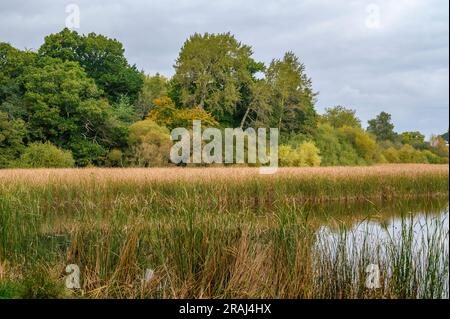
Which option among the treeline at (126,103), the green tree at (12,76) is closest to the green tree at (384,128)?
the treeline at (126,103)

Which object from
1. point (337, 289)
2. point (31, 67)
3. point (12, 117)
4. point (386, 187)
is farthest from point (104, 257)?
point (31, 67)

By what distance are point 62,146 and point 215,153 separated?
617 centimetres

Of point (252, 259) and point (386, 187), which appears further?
point (386, 187)

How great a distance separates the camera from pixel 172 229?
4.62 m

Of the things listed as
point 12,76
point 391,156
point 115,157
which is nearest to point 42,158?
point 115,157

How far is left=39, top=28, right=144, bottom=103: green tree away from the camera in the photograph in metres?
25.2

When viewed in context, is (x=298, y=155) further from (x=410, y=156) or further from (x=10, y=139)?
(x=410, y=156)

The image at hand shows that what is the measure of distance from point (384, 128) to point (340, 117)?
676 cm

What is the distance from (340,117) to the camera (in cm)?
4062

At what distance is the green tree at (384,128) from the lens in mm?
45156

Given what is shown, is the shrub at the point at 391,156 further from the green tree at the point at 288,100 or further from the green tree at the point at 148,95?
the green tree at the point at 148,95

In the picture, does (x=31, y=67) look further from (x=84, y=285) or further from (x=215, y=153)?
(x=84, y=285)

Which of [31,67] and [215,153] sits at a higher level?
Result: [31,67]

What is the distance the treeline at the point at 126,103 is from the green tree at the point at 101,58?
49mm
